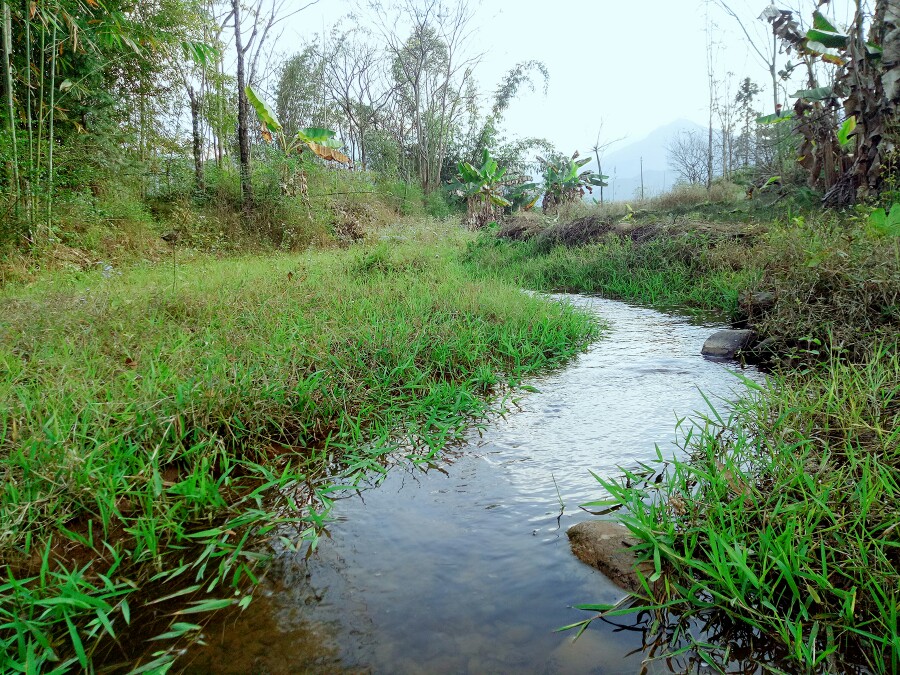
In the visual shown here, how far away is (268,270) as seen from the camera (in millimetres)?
6711

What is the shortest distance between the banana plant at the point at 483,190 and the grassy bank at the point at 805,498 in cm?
1364

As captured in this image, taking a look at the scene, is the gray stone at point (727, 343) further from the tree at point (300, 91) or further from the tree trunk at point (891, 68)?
the tree at point (300, 91)

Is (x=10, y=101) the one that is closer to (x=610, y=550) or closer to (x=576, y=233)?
(x=610, y=550)

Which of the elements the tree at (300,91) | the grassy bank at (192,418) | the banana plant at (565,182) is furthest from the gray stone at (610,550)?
the tree at (300,91)

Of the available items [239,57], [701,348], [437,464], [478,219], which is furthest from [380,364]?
[478,219]

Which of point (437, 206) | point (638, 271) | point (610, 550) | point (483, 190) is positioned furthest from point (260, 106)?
point (437, 206)

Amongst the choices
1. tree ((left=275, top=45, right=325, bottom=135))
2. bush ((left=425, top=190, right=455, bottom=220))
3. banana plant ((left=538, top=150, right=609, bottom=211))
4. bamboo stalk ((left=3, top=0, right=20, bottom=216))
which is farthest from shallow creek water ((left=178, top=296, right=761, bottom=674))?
tree ((left=275, top=45, right=325, bottom=135))

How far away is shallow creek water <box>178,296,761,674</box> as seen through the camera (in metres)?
1.45

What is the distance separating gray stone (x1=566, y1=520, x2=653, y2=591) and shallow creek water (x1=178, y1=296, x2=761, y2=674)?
0.04 meters

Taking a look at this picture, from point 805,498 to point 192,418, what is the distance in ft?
8.11

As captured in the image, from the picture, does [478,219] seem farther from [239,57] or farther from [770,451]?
[770,451]

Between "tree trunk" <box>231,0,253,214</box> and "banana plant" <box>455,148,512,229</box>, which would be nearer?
"tree trunk" <box>231,0,253,214</box>

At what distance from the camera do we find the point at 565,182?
18.2m

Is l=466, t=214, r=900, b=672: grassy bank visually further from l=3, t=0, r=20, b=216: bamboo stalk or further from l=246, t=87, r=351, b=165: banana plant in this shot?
l=246, t=87, r=351, b=165: banana plant
